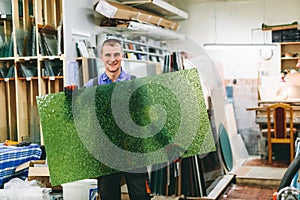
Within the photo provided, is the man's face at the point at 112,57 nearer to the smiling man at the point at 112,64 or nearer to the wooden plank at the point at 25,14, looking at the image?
the smiling man at the point at 112,64

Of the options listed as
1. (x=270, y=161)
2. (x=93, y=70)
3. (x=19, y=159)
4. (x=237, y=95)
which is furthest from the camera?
(x=237, y=95)

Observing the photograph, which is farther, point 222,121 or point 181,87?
point 222,121

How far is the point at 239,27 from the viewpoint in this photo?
869cm

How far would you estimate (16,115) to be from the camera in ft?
19.4

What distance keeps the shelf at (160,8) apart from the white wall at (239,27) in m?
0.43

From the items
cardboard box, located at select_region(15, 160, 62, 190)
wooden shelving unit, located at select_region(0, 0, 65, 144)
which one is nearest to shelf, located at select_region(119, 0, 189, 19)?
wooden shelving unit, located at select_region(0, 0, 65, 144)

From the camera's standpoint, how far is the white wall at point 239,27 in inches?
334

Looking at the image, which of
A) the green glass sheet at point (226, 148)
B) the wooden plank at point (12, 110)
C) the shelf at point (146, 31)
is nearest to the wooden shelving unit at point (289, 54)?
the shelf at point (146, 31)

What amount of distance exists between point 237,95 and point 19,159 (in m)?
5.20

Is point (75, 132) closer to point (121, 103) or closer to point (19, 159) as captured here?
point (121, 103)

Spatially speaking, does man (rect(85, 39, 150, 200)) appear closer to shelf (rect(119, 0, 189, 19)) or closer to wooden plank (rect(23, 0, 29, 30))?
wooden plank (rect(23, 0, 29, 30))

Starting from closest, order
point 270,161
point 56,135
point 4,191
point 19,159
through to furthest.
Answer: point 56,135 → point 4,191 → point 19,159 → point 270,161

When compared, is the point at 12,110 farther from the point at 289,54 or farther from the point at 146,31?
the point at 289,54

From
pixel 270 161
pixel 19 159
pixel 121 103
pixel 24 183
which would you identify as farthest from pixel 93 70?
pixel 270 161
